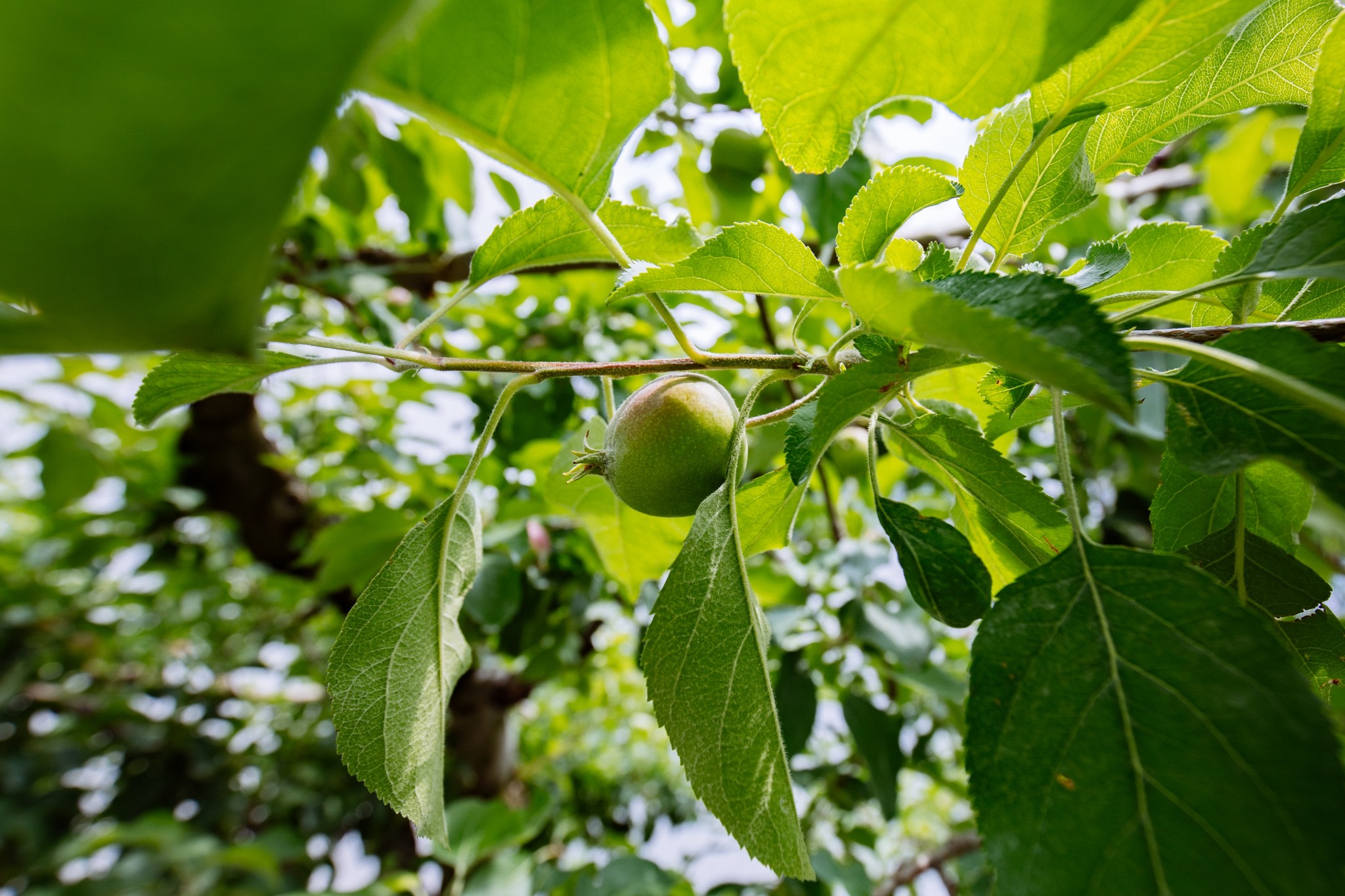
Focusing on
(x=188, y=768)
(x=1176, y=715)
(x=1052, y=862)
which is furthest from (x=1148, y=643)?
(x=188, y=768)

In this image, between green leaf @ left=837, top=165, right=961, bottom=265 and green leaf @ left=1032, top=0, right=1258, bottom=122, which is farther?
green leaf @ left=837, top=165, right=961, bottom=265

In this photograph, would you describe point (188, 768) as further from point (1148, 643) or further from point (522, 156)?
point (1148, 643)

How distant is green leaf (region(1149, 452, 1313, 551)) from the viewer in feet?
2.62

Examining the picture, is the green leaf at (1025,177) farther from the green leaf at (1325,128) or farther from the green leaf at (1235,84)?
the green leaf at (1325,128)

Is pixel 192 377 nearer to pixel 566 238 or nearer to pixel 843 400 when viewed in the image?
pixel 566 238

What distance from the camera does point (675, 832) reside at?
3.62 m

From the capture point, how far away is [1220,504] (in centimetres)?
81

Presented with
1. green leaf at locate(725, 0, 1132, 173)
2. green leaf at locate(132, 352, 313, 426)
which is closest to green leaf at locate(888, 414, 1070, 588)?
green leaf at locate(725, 0, 1132, 173)

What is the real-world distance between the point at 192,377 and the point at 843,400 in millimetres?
687

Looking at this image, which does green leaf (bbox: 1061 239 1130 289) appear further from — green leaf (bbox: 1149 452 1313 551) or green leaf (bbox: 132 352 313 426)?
green leaf (bbox: 132 352 313 426)

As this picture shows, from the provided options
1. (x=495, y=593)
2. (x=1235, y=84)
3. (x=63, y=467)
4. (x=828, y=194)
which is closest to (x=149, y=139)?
(x=1235, y=84)

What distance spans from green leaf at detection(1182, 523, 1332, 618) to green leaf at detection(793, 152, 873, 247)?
2.45ft

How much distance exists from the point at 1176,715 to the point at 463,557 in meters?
0.73

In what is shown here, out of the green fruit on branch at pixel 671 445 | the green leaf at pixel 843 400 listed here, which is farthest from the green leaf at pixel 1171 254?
the green fruit on branch at pixel 671 445
